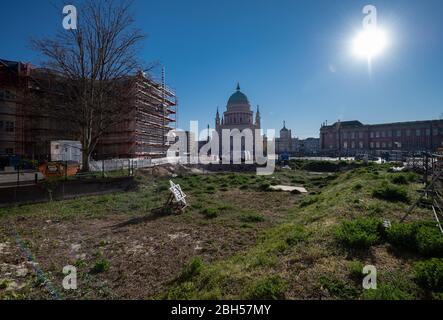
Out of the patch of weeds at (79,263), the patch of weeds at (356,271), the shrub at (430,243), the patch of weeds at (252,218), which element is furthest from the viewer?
the patch of weeds at (252,218)

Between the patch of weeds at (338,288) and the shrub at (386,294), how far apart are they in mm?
177

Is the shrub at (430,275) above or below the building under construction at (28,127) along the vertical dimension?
below

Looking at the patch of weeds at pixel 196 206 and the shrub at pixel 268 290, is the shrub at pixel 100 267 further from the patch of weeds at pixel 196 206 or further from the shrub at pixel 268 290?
the patch of weeds at pixel 196 206

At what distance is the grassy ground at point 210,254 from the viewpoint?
3.77 metres

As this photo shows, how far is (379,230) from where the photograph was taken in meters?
5.34

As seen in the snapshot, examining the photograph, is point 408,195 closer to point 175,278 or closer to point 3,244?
point 175,278

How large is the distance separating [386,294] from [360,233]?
6.74ft

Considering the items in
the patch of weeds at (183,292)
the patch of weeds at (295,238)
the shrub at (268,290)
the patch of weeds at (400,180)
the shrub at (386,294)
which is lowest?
the patch of weeds at (183,292)

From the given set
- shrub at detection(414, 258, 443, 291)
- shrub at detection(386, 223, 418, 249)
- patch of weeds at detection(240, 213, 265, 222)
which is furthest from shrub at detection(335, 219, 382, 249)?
patch of weeds at detection(240, 213, 265, 222)

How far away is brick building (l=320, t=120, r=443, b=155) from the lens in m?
70.8

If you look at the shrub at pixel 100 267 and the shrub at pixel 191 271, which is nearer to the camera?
the shrub at pixel 191 271

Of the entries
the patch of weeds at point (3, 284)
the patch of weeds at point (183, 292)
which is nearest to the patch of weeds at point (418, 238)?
the patch of weeds at point (183, 292)

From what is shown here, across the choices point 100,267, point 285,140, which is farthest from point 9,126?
point 285,140

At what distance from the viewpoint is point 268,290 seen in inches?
138
